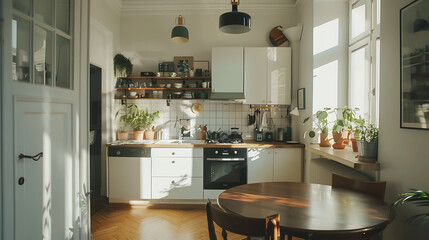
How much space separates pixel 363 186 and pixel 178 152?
233 centimetres

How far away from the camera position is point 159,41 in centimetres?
403

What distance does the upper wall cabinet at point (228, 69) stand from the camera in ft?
12.0

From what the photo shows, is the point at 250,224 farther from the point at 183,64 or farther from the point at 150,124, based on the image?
the point at 183,64

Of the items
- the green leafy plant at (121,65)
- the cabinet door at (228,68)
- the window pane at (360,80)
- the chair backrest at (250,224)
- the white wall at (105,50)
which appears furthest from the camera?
the green leafy plant at (121,65)

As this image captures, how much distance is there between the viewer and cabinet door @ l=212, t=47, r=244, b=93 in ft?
12.0

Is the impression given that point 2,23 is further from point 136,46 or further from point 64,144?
point 136,46

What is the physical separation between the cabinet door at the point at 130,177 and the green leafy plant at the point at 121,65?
52.9 inches

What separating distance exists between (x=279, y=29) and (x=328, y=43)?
1.00 metres

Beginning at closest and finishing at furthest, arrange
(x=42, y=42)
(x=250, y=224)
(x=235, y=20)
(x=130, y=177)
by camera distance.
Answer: (x=250, y=224), (x=42, y=42), (x=235, y=20), (x=130, y=177)

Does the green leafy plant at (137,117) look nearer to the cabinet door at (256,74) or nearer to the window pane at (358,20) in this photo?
the cabinet door at (256,74)

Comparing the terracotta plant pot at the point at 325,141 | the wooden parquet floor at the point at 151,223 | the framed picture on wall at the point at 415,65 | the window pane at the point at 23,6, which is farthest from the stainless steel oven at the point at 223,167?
the window pane at the point at 23,6

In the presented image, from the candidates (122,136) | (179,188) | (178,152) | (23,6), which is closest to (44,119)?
(23,6)

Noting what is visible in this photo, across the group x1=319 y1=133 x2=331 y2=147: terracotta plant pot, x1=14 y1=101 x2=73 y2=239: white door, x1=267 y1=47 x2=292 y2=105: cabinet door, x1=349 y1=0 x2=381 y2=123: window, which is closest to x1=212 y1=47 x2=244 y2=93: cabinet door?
x1=267 y1=47 x2=292 y2=105: cabinet door

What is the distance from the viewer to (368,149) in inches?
76.8
